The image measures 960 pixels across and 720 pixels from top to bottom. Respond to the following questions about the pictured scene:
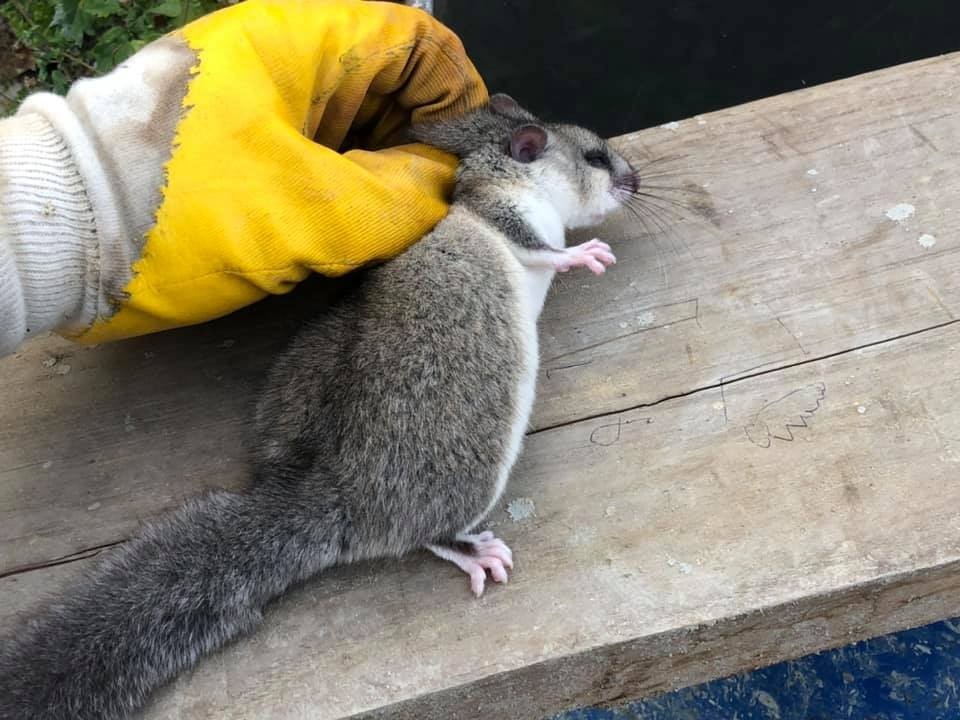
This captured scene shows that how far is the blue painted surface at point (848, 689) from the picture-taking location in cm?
208

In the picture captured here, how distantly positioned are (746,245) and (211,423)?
114 cm

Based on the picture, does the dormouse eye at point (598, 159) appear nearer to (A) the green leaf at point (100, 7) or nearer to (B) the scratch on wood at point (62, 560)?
(B) the scratch on wood at point (62, 560)

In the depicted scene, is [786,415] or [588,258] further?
[588,258]

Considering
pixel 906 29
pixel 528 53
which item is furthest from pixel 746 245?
pixel 906 29

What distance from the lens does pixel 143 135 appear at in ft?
4.58

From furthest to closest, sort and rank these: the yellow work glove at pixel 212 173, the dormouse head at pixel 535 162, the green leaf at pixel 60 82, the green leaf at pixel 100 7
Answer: the green leaf at pixel 60 82, the green leaf at pixel 100 7, the dormouse head at pixel 535 162, the yellow work glove at pixel 212 173

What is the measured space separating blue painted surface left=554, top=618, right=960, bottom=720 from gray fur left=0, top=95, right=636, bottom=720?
0.94 meters

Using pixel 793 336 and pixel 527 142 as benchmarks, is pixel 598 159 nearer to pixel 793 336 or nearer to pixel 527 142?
pixel 527 142

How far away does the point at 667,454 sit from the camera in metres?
1.62

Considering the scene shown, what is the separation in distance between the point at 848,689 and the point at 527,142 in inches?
57.6

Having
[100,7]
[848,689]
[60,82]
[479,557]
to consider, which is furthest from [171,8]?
[848,689]

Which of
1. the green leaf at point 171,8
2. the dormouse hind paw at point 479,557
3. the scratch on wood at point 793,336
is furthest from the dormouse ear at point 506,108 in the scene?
the green leaf at point 171,8

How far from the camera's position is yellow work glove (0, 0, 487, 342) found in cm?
139

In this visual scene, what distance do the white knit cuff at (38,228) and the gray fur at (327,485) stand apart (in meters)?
0.39
